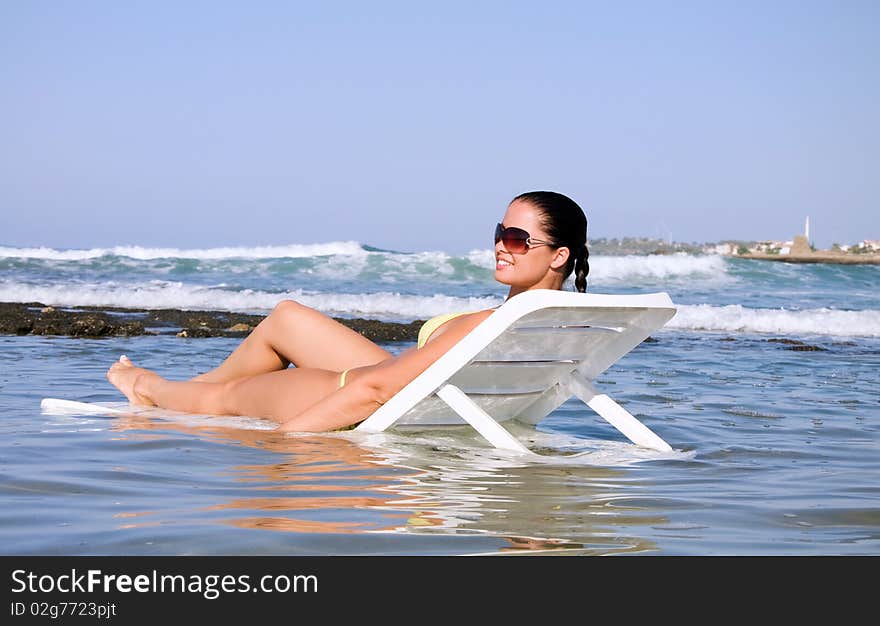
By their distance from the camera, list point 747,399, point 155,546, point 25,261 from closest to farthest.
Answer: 1. point 155,546
2. point 747,399
3. point 25,261

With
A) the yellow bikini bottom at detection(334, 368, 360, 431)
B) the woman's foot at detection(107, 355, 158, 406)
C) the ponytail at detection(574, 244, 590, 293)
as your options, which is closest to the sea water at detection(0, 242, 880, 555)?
the yellow bikini bottom at detection(334, 368, 360, 431)

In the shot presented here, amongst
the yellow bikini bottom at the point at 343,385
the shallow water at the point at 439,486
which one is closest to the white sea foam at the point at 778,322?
the shallow water at the point at 439,486

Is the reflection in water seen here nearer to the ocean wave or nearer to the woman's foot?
the woman's foot

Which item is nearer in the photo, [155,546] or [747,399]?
[155,546]

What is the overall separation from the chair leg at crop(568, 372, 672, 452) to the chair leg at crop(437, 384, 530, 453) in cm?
60

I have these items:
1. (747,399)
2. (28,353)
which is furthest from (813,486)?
(28,353)

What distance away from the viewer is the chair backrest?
4.64m

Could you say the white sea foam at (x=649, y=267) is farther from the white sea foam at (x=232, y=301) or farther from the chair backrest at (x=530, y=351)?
the chair backrest at (x=530, y=351)

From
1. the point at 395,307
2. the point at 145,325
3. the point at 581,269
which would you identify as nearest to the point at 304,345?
the point at 581,269

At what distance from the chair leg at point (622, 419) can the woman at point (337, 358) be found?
0.69m

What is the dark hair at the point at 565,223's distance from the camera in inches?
192
